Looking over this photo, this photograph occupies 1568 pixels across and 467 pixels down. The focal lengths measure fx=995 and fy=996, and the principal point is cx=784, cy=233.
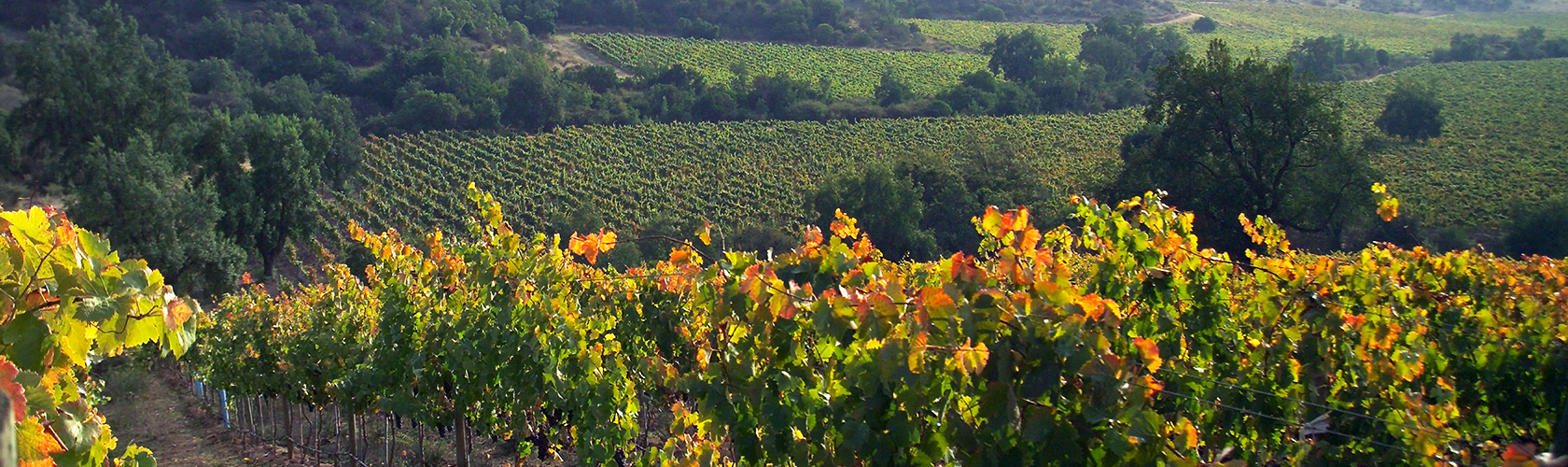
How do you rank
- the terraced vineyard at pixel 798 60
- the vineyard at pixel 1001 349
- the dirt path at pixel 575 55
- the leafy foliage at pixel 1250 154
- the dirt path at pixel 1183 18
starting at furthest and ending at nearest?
the dirt path at pixel 1183 18 < the dirt path at pixel 575 55 < the terraced vineyard at pixel 798 60 < the leafy foliage at pixel 1250 154 < the vineyard at pixel 1001 349

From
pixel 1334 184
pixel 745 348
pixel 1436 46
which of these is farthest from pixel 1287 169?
pixel 1436 46

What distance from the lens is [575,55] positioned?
65.9m

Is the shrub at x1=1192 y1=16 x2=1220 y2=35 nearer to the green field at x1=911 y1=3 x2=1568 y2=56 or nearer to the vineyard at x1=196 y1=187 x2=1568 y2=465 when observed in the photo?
the green field at x1=911 y1=3 x2=1568 y2=56

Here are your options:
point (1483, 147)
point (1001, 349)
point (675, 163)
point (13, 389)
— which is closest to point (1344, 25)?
point (1483, 147)

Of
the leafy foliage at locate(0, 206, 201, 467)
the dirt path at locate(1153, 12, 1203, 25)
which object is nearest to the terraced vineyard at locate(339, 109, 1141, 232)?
the leafy foliage at locate(0, 206, 201, 467)

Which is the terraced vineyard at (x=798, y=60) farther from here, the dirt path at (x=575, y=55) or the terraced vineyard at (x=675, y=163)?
the terraced vineyard at (x=675, y=163)

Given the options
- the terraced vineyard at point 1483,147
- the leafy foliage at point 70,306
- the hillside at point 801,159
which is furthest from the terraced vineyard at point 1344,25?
the leafy foliage at point 70,306

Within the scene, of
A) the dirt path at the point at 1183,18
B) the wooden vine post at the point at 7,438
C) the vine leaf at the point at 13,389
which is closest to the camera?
the wooden vine post at the point at 7,438

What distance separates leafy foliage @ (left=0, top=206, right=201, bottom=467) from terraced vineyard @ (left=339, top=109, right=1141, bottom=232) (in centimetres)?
2443

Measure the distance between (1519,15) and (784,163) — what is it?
76.4 meters

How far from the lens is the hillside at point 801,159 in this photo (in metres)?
30.1

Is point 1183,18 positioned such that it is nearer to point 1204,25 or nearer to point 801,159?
point 1204,25

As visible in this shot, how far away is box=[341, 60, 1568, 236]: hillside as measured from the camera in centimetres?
3014

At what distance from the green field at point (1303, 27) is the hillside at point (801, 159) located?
18822 mm
